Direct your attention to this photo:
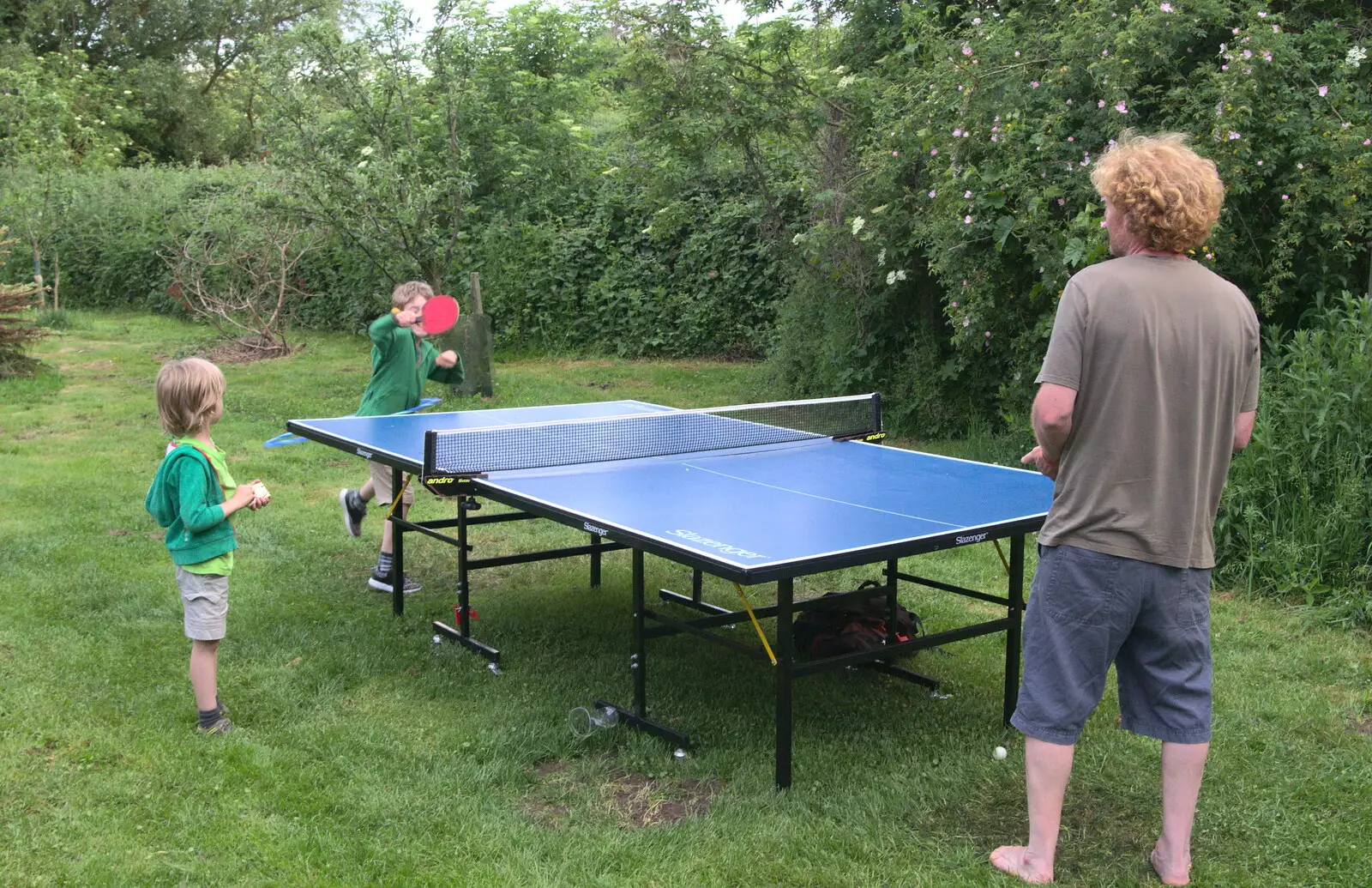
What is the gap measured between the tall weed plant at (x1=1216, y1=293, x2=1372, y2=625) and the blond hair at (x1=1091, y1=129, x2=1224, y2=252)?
340cm

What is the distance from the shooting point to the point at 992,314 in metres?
8.17

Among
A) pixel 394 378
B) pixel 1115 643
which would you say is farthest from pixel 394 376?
pixel 1115 643

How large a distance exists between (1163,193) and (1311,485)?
12.5 feet

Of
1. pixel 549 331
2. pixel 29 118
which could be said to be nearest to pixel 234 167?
pixel 29 118

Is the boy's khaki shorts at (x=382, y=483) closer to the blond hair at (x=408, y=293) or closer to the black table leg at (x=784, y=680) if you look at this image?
the blond hair at (x=408, y=293)

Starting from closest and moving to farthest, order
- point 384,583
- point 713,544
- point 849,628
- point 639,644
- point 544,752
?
point 713,544 < point 544,752 < point 639,644 < point 849,628 < point 384,583

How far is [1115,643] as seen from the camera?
3.16m

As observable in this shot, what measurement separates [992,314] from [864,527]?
4.54 meters

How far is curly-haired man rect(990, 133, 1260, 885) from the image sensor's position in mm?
3039

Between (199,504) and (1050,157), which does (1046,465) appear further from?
(1050,157)

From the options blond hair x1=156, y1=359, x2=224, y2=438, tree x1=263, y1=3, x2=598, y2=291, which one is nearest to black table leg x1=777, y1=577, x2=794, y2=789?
blond hair x1=156, y1=359, x2=224, y2=438

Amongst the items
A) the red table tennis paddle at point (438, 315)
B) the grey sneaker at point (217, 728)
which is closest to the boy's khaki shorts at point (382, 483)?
the red table tennis paddle at point (438, 315)

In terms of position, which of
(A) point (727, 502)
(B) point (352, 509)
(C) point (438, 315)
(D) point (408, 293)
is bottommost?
(B) point (352, 509)

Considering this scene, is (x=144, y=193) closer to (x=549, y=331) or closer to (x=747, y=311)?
(x=549, y=331)
